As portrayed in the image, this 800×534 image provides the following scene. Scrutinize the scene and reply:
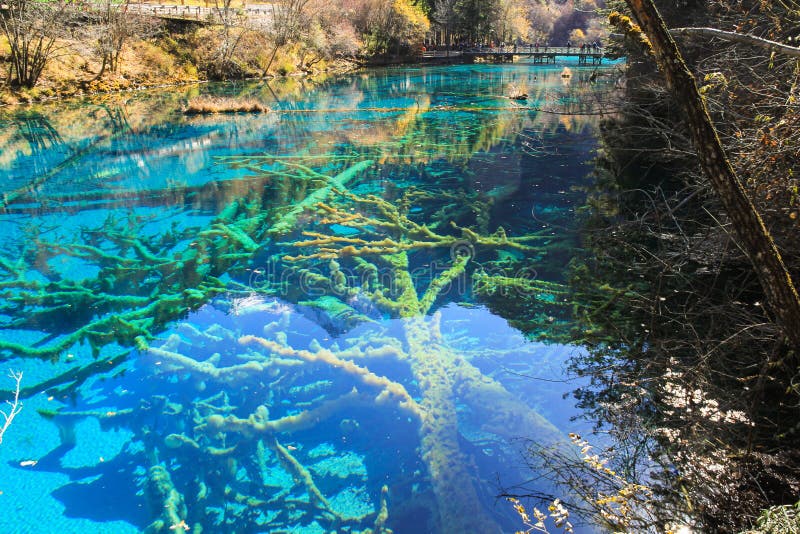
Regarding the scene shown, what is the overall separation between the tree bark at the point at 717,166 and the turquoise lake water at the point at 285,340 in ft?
8.47

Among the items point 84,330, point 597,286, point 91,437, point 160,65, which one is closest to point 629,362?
point 597,286

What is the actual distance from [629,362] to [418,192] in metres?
7.29

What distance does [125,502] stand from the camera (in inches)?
166

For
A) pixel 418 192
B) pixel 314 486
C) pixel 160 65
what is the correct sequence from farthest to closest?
pixel 160 65 → pixel 418 192 → pixel 314 486

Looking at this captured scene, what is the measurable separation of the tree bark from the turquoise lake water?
2583 mm

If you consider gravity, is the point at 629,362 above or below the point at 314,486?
above

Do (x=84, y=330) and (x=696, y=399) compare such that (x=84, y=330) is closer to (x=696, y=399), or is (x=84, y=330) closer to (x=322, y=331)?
(x=322, y=331)

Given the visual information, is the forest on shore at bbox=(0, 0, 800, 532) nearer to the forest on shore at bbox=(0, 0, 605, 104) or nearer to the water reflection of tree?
the water reflection of tree

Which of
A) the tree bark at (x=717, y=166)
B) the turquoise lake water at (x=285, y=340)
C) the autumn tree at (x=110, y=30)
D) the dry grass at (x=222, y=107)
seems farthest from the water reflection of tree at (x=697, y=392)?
the autumn tree at (x=110, y=30)

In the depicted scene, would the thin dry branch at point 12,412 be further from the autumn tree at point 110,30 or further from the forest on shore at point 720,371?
the autumn tree at point 110,30

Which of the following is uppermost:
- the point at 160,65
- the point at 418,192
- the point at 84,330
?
the point at 160,65

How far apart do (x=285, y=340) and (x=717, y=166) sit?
529 cm

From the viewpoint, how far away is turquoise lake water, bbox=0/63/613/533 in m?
4.34

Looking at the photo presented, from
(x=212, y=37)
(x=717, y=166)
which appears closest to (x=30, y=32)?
(x=212, y=37)
